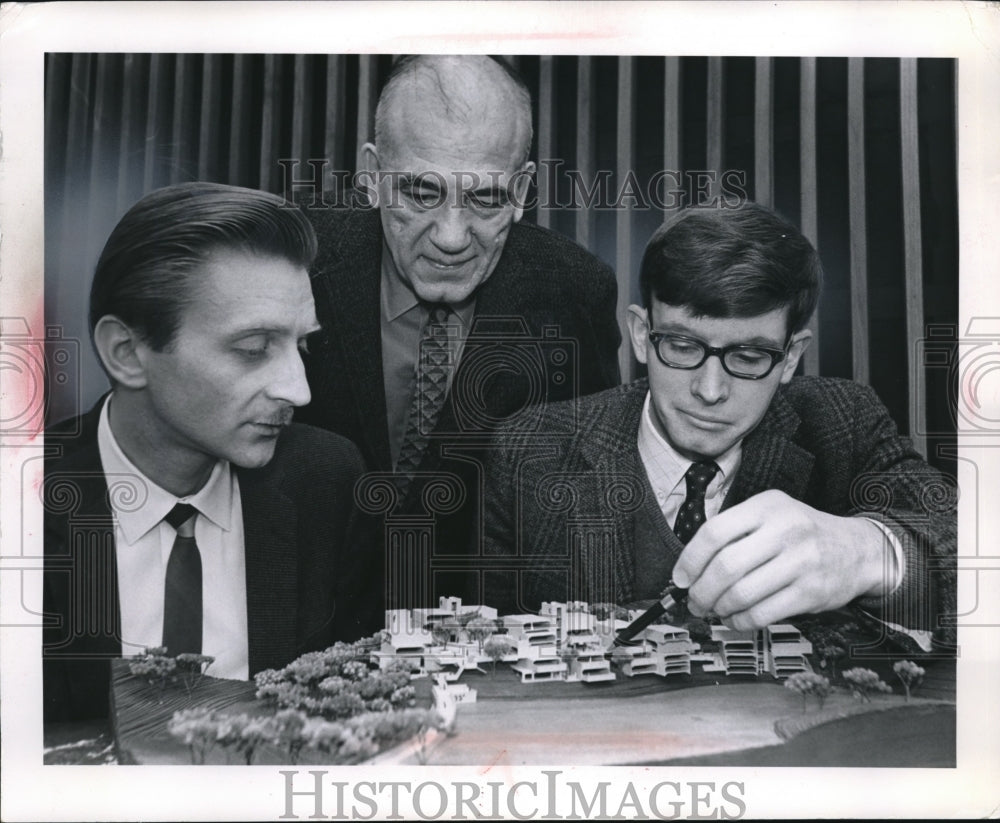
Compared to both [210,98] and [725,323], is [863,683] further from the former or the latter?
[210,98]

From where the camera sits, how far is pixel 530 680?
3877mm

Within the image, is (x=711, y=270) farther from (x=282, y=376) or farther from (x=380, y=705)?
(x=380, y=705)

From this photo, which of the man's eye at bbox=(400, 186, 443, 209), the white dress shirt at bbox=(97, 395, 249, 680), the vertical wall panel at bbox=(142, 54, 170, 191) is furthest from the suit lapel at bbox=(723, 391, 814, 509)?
the vertical wall panel at bbox=(142, 54, 170, 191)

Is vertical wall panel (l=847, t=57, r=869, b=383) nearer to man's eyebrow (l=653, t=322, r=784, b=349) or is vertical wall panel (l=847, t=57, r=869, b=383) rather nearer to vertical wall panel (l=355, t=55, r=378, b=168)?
man's eyebrow (l=653, t=322, r=784, b=349)

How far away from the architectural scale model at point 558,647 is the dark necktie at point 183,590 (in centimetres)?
63

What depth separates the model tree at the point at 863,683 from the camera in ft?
12.8

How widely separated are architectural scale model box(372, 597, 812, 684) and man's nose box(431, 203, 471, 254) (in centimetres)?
120

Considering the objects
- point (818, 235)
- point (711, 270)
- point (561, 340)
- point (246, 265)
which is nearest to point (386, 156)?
point (246, 265)

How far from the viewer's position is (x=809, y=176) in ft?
12.9

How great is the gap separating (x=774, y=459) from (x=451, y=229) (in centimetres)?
136

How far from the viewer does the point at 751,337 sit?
12.8 ft

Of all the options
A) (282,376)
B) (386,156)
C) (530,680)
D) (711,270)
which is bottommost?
(530,680)

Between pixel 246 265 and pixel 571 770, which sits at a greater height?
pixel 246 265

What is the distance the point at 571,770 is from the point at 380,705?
0.68 m
